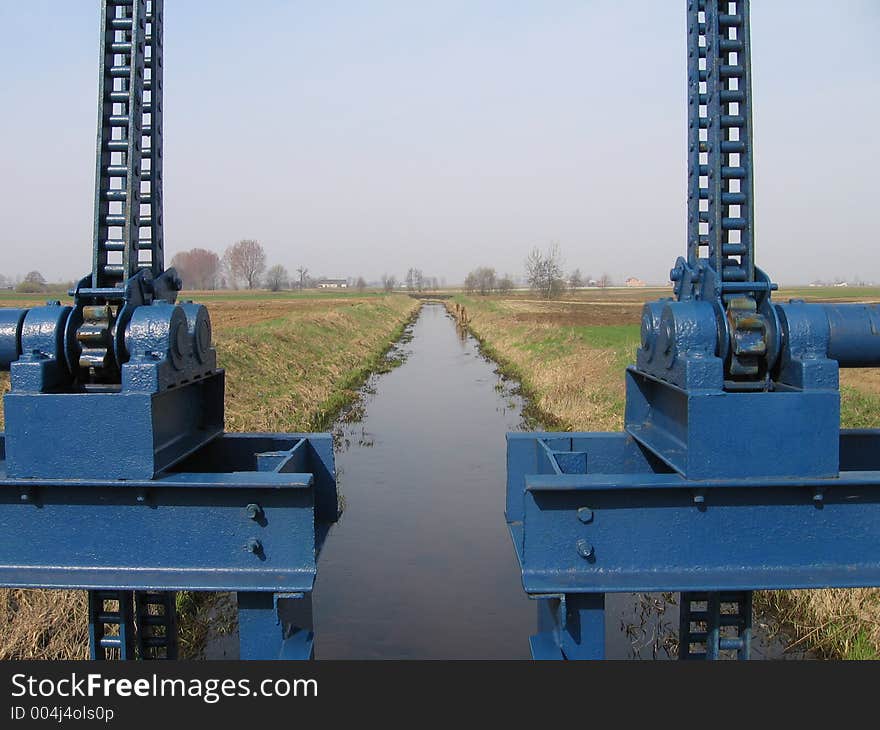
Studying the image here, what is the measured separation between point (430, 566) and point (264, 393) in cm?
907

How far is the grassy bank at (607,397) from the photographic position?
6984 millimetres

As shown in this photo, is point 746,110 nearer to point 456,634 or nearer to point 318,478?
point 318,478

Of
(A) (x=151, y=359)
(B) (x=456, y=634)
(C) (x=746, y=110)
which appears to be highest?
(C) (x=746, y=110)

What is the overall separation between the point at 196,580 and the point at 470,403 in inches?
657

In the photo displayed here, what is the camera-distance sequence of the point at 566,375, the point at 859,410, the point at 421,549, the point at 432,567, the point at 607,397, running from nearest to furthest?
the point at 432,567 → the point at 421,549 → the point at 859,410 → the point at 607,397 → the point at 566,375

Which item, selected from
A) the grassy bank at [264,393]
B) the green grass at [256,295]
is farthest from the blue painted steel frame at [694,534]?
the green grass at [256,295]

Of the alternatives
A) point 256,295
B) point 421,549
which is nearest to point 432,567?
point 421,549

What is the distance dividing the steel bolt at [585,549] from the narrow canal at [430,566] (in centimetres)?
389

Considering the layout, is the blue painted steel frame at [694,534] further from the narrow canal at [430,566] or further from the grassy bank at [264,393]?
the grassy bank at [264,393]

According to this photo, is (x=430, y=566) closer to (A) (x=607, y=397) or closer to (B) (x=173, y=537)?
(B) (x=173, y=537)

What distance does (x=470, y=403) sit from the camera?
67.0ft

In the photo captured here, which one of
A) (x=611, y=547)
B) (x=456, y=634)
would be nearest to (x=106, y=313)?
(x=611, y=547)

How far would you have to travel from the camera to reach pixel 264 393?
17.2 meters

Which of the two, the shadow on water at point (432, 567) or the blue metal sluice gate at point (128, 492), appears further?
the shadow on water at point (432, 567)
